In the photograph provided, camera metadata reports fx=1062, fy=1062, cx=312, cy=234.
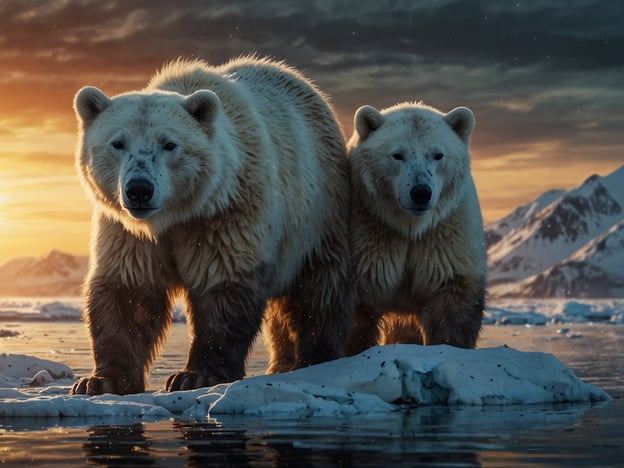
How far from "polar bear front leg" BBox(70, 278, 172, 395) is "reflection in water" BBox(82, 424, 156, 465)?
2.12m

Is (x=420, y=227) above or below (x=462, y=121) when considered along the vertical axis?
below

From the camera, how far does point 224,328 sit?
8141 mm

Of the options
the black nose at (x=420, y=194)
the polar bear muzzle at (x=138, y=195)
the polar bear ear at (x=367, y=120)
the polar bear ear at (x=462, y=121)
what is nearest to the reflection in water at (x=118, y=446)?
the polar bear muzzle at (x=138, y=195)

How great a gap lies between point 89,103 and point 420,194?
2770mm

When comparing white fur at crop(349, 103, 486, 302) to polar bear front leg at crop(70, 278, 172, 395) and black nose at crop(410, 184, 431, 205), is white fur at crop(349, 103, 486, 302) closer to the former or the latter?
black nose at crop(410, 184, 431, 205)

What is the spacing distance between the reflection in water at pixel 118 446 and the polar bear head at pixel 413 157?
3636 millimetres

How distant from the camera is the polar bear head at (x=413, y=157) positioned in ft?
29.3

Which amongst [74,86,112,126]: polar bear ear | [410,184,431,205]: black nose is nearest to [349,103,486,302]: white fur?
[410,184,431,205]: black nose

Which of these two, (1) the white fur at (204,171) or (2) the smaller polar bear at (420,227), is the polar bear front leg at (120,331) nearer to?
(1) the white fur at (204,171)

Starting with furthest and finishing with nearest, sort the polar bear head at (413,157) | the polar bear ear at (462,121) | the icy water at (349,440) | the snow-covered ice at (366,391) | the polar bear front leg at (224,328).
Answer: the polar bear ear at (462,121)
the polar bear head at (413,157)
the polar bear front leg at (224,328)
the snow-covered ice at (366,391)
the icy water at (349,440)

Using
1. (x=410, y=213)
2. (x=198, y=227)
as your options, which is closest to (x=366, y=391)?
(x=198, y=227)

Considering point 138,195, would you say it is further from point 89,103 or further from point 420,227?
point 420,227

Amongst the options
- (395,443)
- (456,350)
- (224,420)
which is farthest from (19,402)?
(456,350)

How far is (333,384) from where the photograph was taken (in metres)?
7.32
